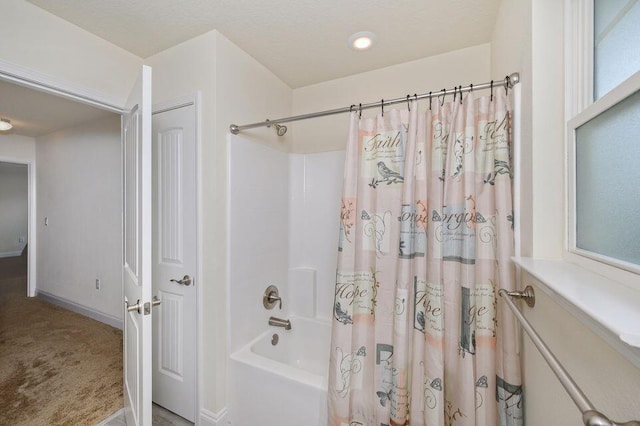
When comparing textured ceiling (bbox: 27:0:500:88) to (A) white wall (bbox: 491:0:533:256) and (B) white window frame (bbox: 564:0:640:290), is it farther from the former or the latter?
(B) white window frame (bbox: 564:0:640:290)

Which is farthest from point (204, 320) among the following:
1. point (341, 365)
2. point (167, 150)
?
point (167, 150)

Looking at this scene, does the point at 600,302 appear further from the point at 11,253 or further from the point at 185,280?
the point at 11,253

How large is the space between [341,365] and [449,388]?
19.9 inches

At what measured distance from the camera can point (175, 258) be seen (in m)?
1.69

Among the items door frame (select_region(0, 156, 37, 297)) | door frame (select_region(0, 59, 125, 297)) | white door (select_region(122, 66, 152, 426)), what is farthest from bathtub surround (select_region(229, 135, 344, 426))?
door frame (select_region(0, 156, 37, 297))

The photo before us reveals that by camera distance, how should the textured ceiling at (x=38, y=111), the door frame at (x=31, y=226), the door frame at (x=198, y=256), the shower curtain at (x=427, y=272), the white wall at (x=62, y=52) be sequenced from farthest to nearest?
the door frame at (x=31, y=226) → the textured ceiling at (x=38, y=111) → the door frame at (x=198, y=256) → the white wall at (x=62, y=52) → the shower curtain at (x=427, y=272)

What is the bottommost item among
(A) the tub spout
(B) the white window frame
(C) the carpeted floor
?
(C) the carpeted floor

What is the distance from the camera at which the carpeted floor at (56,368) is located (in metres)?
1.69

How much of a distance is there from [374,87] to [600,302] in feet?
6.26

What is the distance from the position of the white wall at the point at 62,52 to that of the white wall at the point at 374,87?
4.13ft

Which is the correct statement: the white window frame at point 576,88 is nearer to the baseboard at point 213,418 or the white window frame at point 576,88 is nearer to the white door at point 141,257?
the white door at point 141,257

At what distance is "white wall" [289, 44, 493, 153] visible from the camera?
1716 mm

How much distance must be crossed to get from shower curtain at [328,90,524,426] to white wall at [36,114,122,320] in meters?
2.78

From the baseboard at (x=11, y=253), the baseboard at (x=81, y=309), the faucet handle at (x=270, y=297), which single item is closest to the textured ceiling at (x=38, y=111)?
the baseboard at (x=81, y=309)
